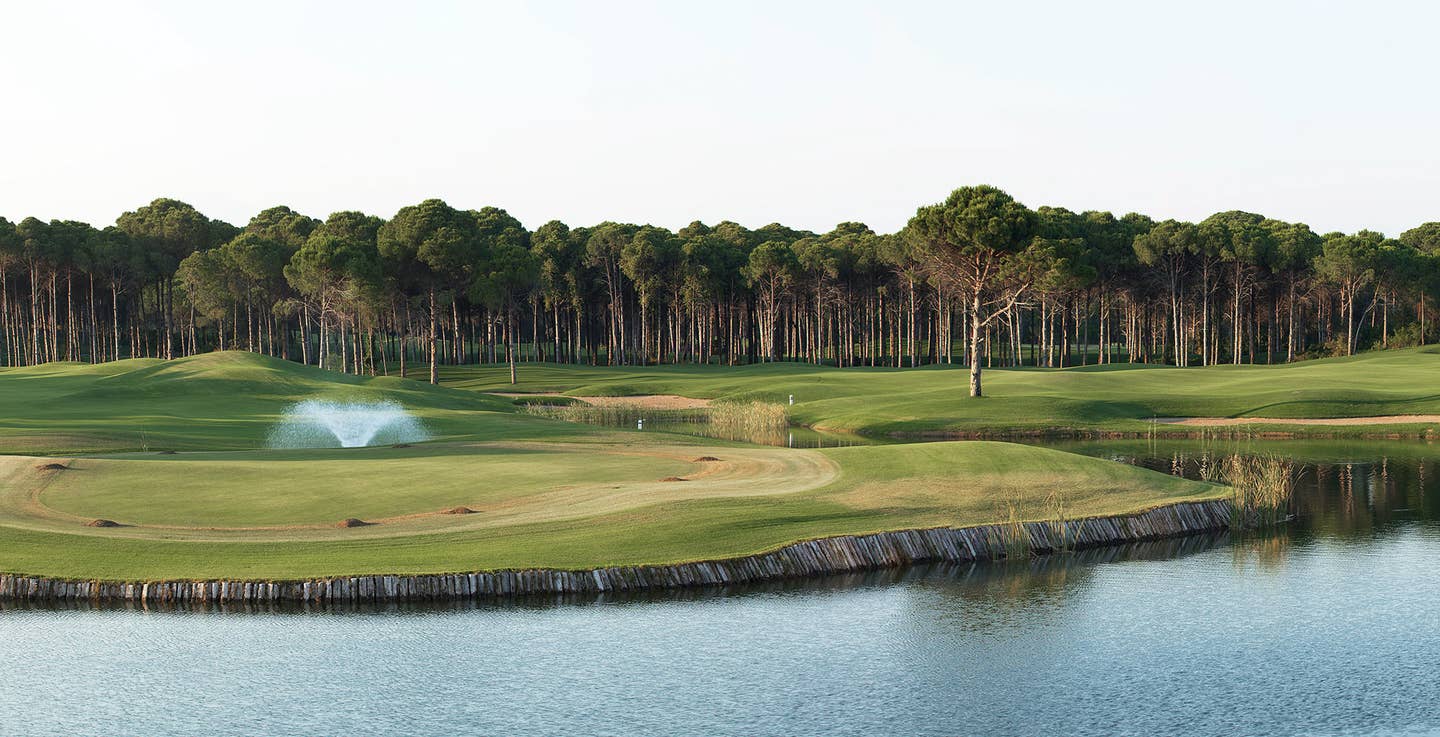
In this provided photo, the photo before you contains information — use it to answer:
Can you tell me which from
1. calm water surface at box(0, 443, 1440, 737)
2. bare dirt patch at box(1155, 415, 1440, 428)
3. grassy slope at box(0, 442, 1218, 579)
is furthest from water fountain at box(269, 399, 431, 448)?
bare dirt patch at box(1155, 415, 1440, 428)

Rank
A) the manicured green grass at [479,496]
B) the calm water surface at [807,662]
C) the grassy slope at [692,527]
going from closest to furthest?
1. the calm water surface at [807,662]
2. the grassy slope at [692,527]
3. the manicured green grass at [479,496]

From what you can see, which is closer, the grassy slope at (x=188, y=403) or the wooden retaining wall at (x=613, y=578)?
Result: the wooden retaining wall at (x=613, y=578)

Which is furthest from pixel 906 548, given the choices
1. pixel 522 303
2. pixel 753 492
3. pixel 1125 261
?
pixel 522 303

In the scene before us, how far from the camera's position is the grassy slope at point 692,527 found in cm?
2538

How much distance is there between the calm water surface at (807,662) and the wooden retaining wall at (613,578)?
0.57 meters

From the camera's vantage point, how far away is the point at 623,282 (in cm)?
13938

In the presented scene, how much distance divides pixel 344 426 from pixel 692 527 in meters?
31.8

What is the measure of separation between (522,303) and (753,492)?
117354 mm

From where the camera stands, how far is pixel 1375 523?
3519cm

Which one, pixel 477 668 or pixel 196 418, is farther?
pixel 196 418

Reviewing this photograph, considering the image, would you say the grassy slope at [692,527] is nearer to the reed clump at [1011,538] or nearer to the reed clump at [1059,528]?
the reed clump at [1059,528]

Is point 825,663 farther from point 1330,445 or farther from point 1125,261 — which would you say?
point 1125,261

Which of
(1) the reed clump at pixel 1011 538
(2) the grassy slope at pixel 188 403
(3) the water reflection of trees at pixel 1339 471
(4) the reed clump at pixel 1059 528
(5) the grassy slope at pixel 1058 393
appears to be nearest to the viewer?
(1) the reed clump at pixel 1011 538

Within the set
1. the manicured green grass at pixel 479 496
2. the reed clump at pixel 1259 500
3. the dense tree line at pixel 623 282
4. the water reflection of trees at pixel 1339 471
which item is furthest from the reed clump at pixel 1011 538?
the dense tree line at pixel 623 282
